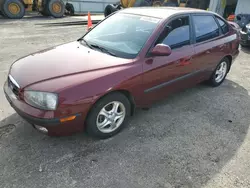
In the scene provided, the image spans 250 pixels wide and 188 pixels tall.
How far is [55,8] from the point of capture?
1444cm

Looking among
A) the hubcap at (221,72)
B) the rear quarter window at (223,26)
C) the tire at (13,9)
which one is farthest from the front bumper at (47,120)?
the tire at (13,9)

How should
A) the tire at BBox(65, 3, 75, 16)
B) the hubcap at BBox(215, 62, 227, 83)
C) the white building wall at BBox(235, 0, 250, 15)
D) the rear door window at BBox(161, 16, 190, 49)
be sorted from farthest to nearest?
the tire at BBox(65, 3, 75, 16)
the white building wall at BBox(235, 0, 250, 15)
the hubcap at BBox(215, 62, 227, 83)
the rear door window at BBox(161, 16, 190, 49)

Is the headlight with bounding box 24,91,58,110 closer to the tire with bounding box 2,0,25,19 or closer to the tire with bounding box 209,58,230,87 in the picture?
the tire with bounding box 209,58,230,87

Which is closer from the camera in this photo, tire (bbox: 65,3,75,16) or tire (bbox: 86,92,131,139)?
tire (bbox: 86,92,131,139)

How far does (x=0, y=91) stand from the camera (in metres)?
3.93

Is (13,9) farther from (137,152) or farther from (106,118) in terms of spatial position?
(137,152)

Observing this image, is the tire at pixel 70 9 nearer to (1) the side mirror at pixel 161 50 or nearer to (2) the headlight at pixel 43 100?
(1) the side mirror at pixel 161 50

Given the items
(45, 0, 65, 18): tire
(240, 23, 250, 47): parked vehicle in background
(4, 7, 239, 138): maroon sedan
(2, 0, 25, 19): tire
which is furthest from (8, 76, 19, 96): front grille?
(45, 0, 65, 18): tire

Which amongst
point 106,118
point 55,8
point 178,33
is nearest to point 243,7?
point 55,8

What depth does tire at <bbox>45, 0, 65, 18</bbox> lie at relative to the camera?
46.4 feet

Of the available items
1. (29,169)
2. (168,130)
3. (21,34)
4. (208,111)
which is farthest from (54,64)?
(21,34)

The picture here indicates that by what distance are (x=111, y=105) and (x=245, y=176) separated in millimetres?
1701

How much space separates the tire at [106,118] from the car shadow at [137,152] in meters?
0.12

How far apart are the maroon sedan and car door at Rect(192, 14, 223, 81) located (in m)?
0.02
